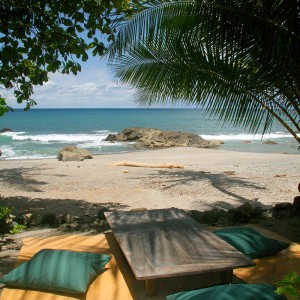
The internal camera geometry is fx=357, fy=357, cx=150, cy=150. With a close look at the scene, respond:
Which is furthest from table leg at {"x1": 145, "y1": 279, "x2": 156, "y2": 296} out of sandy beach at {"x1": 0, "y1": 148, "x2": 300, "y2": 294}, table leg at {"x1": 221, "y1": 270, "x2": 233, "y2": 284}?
sandy beach at {"x1": 0, "y1": 148, "x2": 300, "y2": 294}

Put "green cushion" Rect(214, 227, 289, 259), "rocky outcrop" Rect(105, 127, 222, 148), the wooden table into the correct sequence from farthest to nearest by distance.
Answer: "rocky outcrop" Rect(105, 127, 222, 148) → "green cushion" Rect(214, 227, 289, 259) → the wooden table

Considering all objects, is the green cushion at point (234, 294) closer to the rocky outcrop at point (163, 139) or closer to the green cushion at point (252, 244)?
the green cushion at point (252, 244)

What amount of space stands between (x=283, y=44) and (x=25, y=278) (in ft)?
10.7

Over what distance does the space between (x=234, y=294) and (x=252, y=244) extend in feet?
4.13

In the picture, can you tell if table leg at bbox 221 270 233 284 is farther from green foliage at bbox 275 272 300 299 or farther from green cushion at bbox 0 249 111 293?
green foliage at bbox 275 272 300 299

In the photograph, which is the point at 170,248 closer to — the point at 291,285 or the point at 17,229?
the point at 291,285

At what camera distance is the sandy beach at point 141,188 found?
22.1 feet

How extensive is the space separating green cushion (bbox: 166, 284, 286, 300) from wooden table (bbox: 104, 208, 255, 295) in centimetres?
21

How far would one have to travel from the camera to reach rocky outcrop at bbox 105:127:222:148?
74.2 ft

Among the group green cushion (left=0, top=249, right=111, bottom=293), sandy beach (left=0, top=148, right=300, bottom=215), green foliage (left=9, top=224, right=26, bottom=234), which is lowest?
sandy beach (left=0, top=148, right=300, bottom=215)

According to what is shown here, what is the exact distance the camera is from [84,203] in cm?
686

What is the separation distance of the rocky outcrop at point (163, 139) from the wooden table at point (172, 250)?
18810 millimetres

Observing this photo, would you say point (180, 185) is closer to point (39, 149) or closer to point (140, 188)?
point (140, 188)

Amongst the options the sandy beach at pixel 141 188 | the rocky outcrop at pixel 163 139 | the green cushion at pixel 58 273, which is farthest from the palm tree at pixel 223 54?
the rocky outcrop at pixel 163 139
